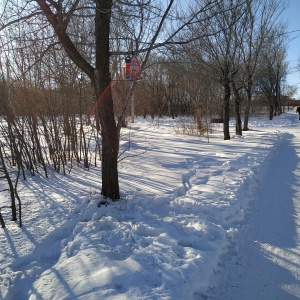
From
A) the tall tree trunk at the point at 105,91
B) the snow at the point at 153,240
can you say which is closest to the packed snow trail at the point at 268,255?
the snow at the point at 153,240

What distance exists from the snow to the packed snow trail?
0.01 m

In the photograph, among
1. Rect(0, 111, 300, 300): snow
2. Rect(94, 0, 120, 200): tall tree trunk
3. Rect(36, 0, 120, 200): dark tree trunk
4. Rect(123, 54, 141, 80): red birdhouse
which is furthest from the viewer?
Rect(123, 54, 141, 80): red birdhouse

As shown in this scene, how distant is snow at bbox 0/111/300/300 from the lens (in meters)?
2.39

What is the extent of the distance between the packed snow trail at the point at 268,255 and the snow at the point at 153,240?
0.4 inches

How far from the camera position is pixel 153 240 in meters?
3.08

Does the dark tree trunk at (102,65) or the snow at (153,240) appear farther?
the dark tree trunk at (102,65)

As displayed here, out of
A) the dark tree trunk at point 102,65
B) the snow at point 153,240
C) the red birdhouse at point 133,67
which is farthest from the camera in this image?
the red birdhouse at point 133,67

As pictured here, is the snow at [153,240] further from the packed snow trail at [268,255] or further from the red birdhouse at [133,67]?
the red birdhouse at [133,67]

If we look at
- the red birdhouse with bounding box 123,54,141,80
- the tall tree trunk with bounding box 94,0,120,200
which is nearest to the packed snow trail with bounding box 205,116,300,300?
the tall tree trunk with bounding box 94,0,120,200

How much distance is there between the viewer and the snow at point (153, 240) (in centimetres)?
239

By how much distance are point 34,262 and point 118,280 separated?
1.02m

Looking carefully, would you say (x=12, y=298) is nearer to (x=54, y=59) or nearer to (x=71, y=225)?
(x=71, y=225)

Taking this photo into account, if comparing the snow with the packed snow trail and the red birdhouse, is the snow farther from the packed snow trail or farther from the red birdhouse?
the red birdhouse

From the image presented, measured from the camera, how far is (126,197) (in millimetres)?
4555
